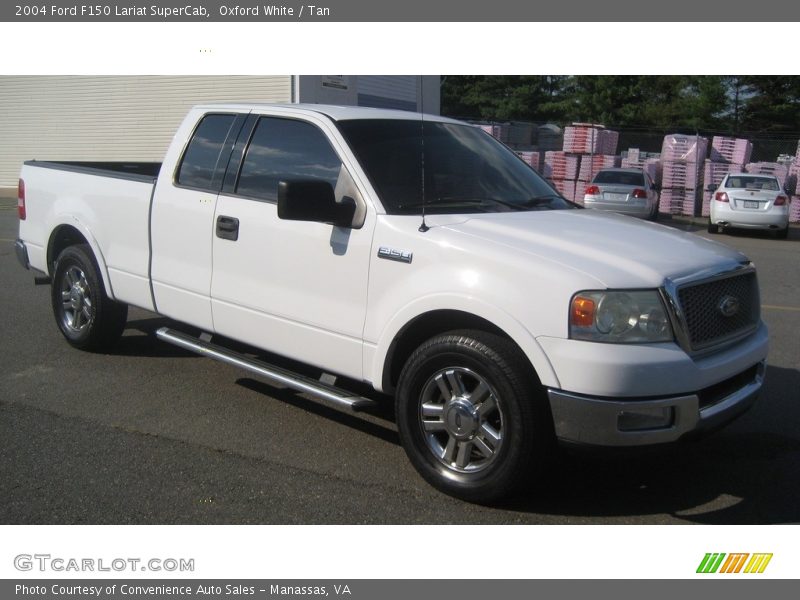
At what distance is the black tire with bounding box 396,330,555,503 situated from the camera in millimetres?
3840

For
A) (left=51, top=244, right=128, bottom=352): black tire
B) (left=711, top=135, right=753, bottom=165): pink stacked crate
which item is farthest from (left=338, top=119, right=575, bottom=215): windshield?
(left=711, top=135, right=753, bottom=165): pink stacked crate

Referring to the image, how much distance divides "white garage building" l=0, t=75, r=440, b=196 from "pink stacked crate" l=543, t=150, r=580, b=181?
4055 mm

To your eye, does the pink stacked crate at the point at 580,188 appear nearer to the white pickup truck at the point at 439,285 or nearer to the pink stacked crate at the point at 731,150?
the pink stacked crate at the point at 731,150

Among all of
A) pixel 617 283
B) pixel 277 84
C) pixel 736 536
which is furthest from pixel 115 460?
pixel 277 84

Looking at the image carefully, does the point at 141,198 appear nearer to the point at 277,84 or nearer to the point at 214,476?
the point at 214,476

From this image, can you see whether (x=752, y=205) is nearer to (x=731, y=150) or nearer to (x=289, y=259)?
(x=731, y=150)

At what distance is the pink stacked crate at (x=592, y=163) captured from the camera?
25.7 meters

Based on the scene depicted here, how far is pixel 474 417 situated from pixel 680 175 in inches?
916

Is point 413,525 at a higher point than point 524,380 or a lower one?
lower

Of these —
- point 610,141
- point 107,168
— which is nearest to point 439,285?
point 107,168

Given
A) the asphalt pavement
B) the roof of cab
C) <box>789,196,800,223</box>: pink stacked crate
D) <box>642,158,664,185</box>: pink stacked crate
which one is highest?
the roof of cab

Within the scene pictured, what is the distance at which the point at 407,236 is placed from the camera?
4.31 meters

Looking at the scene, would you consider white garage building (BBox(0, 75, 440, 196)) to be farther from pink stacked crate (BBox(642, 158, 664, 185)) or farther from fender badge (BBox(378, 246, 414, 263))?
fender badge (BBox(378, 246, 414, 263))

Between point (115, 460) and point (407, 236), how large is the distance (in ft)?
6.87
